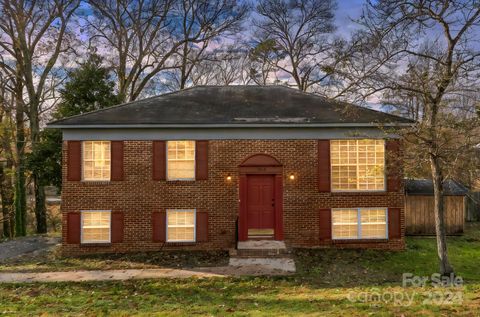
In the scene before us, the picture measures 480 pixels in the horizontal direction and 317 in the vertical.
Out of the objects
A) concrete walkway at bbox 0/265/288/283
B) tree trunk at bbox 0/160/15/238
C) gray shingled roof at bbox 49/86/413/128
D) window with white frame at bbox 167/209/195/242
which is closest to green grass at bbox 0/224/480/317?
concrete walkway at bbox 0/265/288/283

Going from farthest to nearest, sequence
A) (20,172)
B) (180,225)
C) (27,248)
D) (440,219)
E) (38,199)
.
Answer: (38,199) → (20,172) → (27,248) → (180,225) → (440,219)

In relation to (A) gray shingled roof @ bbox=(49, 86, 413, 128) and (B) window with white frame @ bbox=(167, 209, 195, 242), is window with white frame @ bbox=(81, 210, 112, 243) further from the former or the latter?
(A) gray shingled roof @ bbox=(49, 86, 413, 128)

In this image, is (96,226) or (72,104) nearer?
(96,226)

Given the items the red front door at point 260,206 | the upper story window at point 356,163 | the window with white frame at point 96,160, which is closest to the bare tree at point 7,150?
the window with white frame at point 96,160

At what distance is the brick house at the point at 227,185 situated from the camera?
12.6 meters

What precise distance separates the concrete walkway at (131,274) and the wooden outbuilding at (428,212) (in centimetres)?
839

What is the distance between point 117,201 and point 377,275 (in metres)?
8.85

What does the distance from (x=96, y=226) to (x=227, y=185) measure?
4.89 meters

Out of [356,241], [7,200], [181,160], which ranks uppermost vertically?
[181,160]

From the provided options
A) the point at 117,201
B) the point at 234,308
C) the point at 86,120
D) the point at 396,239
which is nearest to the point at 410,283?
the point at 396,239

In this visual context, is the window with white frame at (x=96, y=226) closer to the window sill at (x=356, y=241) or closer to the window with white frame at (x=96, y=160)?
the window with white frame at (x=96, y=160)

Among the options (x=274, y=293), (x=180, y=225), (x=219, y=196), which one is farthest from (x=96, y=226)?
(x=274, y=293)

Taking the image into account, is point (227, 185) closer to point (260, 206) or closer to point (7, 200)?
point (260, 206)

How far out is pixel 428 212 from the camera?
15516 mm
